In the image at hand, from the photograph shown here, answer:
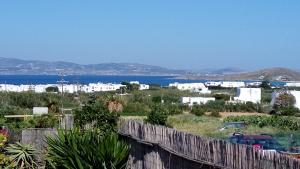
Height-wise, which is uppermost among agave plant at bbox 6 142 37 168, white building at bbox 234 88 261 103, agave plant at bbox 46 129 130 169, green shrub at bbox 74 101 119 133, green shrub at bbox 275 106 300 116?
green shrub at bbox 74 101 119 133

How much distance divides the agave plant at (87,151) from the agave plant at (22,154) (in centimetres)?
165

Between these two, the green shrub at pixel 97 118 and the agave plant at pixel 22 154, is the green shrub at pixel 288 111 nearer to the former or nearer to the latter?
the green shrub at pixel 97 118

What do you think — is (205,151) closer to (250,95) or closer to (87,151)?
(87,151)

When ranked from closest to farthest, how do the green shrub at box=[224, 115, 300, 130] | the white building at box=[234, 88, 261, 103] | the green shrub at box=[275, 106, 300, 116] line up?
the green shrub at box=[224, 115, 300, 130], the green shrub at box=[275, 106, 300, 116], the white building at box=[234, 88, 261, 103]

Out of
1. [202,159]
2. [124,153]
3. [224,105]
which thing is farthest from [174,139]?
[224,105]

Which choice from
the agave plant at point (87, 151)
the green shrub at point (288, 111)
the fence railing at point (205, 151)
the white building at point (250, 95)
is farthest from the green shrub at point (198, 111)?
the agave plant at point (87, 151)

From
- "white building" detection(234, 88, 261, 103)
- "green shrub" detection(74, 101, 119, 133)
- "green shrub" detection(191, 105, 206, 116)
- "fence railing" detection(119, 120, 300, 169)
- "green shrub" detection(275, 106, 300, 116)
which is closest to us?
"fence railing" detection(119, 120, 300, 169)

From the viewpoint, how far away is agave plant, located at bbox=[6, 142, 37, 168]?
14.9 meters

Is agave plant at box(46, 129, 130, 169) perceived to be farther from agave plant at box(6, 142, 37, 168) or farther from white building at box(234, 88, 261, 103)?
white building at box(234, 88, 261, 103)

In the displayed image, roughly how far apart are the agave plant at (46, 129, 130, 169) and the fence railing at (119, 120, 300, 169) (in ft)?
1.85

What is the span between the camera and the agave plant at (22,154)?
14934 mm

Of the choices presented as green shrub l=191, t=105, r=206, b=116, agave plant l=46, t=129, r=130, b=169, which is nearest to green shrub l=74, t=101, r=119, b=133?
agave plant l=46, t=129, r=130, b=169

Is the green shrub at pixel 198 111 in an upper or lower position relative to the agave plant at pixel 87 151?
lower

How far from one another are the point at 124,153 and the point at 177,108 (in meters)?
48.9
